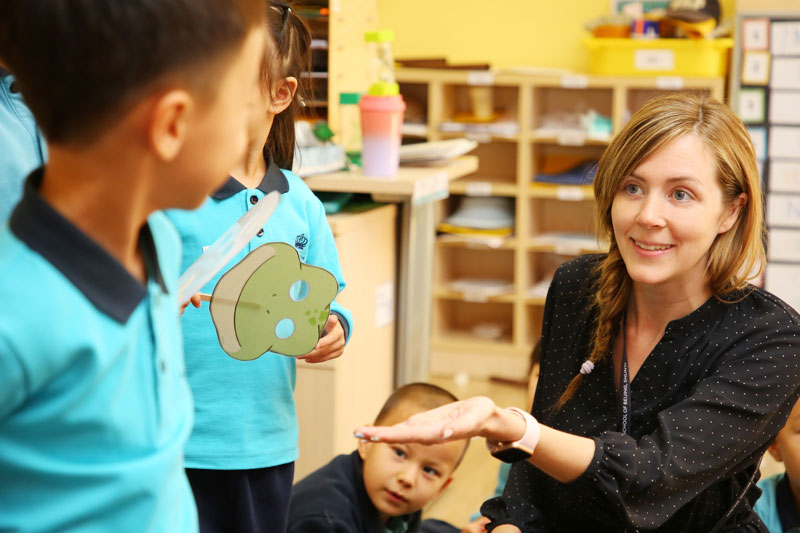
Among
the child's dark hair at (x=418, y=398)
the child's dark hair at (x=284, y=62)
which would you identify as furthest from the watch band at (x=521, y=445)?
the child's dark hair at (x=418, y=398)

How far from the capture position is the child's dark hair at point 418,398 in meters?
2.02

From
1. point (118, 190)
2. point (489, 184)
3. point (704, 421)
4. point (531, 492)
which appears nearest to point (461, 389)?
point (489, 184)

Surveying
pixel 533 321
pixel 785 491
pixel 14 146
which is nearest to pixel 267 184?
pixel 14 146

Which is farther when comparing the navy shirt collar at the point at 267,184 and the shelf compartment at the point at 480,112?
the shelf compartment at the point at 480,112

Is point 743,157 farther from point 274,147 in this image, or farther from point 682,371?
point 274,147

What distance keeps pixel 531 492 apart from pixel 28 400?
1.11 meters

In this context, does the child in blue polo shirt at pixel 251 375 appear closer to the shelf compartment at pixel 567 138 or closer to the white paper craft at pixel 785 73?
the shelf compartment at pixel 567 138

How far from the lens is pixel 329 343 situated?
135 centimetres

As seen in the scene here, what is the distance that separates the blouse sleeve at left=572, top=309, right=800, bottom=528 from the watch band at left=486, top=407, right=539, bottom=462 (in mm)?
109

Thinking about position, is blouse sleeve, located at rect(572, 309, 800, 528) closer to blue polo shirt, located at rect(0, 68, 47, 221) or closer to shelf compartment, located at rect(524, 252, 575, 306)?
blue polo shirt, located at rect(0, 68, 47, 221)

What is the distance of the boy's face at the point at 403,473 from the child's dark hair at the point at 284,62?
656 millimetres

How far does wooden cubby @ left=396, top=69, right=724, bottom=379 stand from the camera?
13.8ft

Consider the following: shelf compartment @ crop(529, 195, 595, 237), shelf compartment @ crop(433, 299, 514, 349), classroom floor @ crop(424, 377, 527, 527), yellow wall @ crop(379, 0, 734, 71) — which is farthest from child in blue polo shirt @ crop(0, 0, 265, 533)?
yellow wall @ crop(379, 0, 734, 71)

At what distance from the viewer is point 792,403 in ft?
4.62
